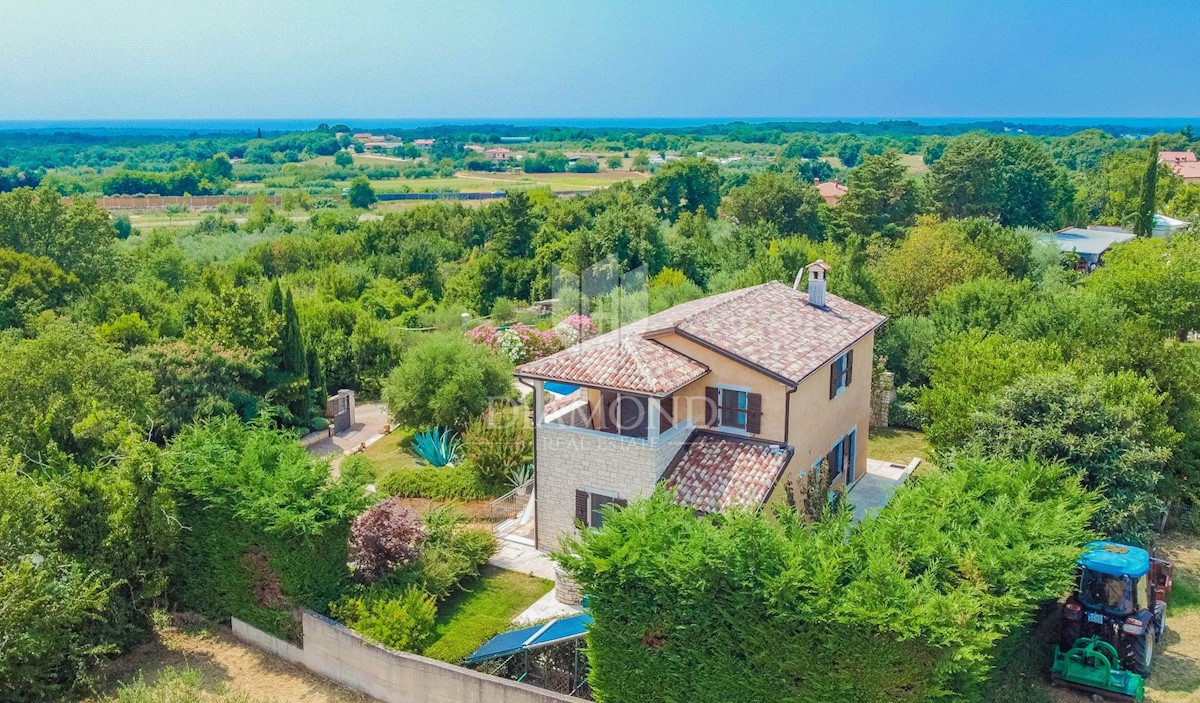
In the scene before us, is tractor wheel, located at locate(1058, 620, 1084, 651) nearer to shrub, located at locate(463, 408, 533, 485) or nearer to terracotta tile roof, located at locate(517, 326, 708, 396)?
terracotta tile roof, located at locate(517, 326, 708, 396)

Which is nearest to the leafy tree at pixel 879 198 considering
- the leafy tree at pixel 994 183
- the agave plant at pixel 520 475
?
the leafy tree at pixel 994 183

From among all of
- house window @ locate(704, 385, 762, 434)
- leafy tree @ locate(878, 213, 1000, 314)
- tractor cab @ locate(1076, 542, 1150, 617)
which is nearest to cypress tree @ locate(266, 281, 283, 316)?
house window @ locate(704, 385, 762, 434)

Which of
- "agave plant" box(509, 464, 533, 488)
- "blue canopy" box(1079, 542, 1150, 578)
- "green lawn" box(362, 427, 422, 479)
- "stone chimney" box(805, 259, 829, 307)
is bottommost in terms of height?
"green lawn" box(362, 427, 422, 479)

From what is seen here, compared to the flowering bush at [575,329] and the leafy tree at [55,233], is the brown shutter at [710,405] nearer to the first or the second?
the flowering bush at [575,329]

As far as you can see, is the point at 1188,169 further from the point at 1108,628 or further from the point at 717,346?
the point at 1108,628

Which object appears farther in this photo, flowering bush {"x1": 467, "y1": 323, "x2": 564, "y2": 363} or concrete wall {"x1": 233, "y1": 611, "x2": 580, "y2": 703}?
flowering bush {"x1": 467, "y1": 323, "x2": 564, "y2": 363}

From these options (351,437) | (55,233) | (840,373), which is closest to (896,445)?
(840,373)
